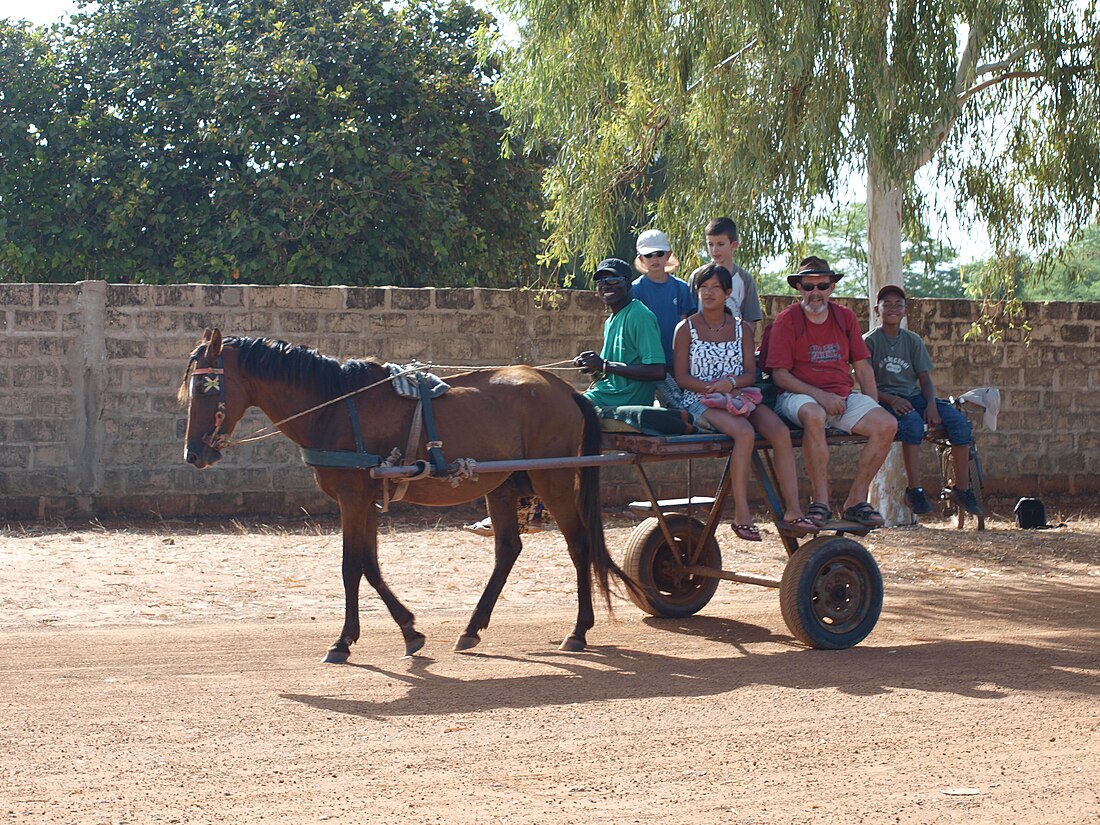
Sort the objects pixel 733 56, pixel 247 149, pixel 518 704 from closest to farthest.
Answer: pixel 518 704 < pixel 733 56 < pixel 247 149

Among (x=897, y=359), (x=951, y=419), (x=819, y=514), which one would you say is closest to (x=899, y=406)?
(x=897, y=359)

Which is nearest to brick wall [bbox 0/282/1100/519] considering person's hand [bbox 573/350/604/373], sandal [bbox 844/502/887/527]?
person's hand [bbox 573/350/604/373]

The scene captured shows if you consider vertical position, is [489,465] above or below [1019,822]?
above

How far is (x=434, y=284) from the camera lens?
18000 millimetres

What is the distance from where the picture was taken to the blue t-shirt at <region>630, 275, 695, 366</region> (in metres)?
8.09

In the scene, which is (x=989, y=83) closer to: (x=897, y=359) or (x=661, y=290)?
(x=897, y=359)

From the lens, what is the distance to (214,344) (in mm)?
6965

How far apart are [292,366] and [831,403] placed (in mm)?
3115

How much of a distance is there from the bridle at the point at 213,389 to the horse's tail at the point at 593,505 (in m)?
2.07

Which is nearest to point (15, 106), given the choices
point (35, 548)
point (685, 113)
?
point (35, 548)

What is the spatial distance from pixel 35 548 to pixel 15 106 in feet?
31.8

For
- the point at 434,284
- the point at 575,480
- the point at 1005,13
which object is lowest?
the point at 575,480

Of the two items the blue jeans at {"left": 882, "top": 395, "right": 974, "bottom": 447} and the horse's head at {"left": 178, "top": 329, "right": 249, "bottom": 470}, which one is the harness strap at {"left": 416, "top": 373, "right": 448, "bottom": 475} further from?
the blue jeans at {"left": 882, "top": 395, "right": 974, "bottom": 447}

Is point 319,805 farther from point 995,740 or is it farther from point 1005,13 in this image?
point 1005,13
